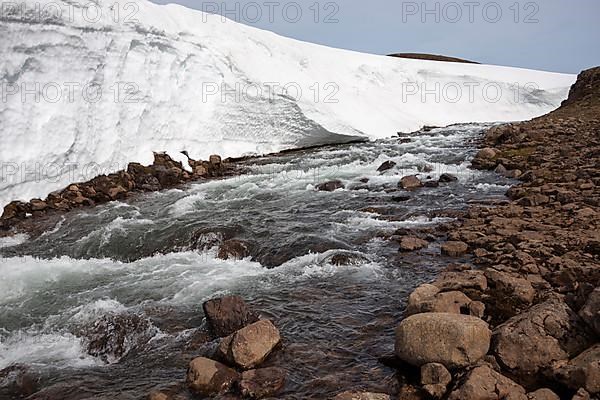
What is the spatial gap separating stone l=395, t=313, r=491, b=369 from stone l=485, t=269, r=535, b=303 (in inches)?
39.1

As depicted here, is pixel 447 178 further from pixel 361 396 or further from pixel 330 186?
pixel 361 396

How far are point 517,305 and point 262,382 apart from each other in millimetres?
2165

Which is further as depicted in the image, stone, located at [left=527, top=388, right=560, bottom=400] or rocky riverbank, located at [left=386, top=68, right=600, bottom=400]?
rocky riverbank, located at [left=386, top=68, right=600, bottom=400]

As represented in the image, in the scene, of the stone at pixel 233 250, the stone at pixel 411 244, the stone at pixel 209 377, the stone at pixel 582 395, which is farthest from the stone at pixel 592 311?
the stone at pixel 233 250

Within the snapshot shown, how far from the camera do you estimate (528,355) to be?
2.98 metres

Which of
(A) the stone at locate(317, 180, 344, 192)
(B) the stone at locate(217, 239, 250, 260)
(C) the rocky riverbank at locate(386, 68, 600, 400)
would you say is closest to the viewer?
(C) the rocky riverbank at locate(386, 68, 600, 400)

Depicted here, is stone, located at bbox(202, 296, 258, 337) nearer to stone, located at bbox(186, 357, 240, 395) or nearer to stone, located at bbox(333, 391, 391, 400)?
stone, located at bbox(186, 357, 240, 395)

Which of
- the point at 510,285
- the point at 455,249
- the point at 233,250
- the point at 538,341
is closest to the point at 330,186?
the point at 233,250

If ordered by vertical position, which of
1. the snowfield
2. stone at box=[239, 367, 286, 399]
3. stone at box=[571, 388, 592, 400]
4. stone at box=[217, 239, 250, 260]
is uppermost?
the snowfield

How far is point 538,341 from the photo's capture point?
119 inches

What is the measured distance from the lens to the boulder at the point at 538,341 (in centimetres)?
293

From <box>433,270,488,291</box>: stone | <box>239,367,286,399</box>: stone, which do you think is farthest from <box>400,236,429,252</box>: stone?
<box>239,367,286,399</box>: stone

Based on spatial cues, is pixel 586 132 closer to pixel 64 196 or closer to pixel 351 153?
pixel 351 153

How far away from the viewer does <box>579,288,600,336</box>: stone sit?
2885 mm
